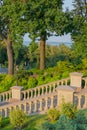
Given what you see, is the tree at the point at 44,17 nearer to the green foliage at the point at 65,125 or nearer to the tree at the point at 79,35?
the tree at the point at 79,35

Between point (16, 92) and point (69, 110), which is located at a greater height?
point (69, 110)

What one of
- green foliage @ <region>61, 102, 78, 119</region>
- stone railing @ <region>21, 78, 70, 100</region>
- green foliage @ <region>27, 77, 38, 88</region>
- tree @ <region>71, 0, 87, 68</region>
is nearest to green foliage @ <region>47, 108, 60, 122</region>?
green foliage @ <region>61, 102, 78, 119</region>

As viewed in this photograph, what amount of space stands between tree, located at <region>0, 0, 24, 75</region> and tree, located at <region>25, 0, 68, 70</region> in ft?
1.78

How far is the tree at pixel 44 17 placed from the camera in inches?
907

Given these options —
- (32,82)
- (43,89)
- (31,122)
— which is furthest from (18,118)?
(32,82)

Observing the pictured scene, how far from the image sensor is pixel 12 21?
24.0 meters

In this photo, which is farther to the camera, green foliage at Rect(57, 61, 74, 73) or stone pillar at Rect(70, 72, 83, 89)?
green foliage at Rect(57, 61, 74, 73)

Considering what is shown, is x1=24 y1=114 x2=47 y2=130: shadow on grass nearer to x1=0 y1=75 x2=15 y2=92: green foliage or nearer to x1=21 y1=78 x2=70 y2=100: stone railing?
x1=21 y1=78 x2=70 y2=100: stone railing

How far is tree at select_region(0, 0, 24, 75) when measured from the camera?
23.4m

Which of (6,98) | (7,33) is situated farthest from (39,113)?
(7,33)

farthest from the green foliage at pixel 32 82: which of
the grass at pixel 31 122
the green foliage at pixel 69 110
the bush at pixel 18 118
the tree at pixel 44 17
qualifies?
the green foliage at pixel 69 110

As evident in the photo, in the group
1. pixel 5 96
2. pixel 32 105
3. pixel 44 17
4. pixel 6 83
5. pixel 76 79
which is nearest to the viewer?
pixel 32 105

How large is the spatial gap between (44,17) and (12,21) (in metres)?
2.29

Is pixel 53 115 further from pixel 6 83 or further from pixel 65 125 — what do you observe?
pixel 6 83
